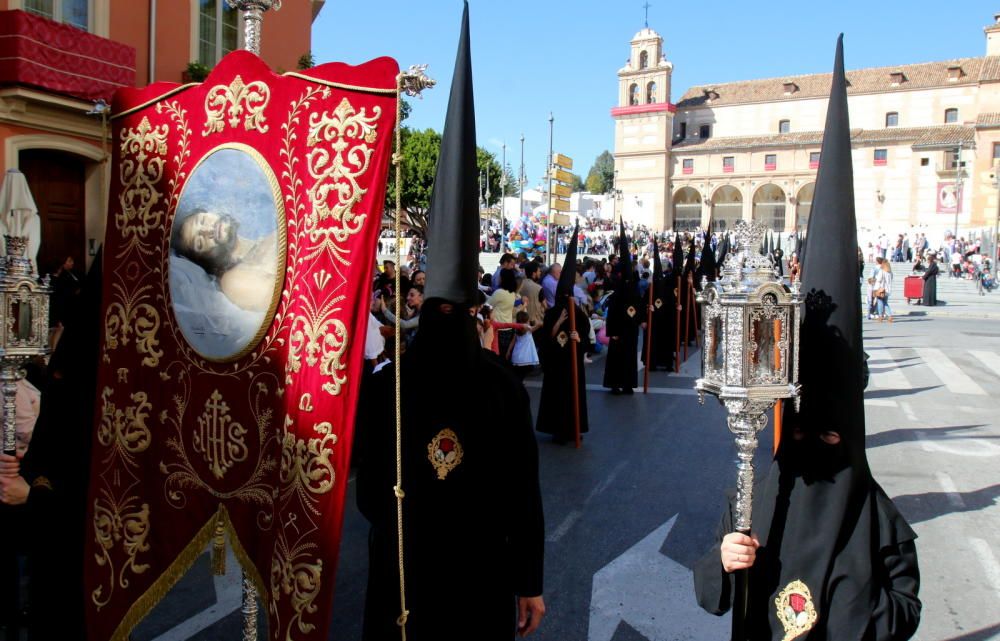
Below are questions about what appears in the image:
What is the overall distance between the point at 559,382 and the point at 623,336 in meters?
2.85

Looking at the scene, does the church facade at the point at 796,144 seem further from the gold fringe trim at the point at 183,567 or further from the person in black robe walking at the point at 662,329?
the gold fringe trim at the point at 183,567

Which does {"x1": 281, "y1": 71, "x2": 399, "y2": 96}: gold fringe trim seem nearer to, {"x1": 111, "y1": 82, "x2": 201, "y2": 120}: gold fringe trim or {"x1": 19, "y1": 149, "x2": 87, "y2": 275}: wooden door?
{"x1": 111, "y1": 82, "x2": 201, "y2": 120}: gold fringe trim

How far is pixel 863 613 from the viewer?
8.24ft

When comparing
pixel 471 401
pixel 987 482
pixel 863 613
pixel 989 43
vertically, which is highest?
pixel 989 43

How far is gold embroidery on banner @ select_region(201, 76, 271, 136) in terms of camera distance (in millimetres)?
2684

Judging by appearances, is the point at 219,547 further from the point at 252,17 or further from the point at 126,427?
the point at 252,17

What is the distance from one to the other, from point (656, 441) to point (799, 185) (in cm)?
6970

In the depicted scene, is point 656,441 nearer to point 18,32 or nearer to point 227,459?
point 227,459

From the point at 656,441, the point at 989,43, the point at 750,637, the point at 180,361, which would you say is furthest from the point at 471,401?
the point at 989,43

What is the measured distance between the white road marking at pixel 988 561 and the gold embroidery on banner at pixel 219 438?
4.80 metres

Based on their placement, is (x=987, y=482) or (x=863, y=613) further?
(x=987, y=482)

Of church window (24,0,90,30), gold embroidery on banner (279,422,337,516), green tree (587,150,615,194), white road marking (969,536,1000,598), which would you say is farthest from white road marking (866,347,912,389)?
green tree (587,150,615,194)

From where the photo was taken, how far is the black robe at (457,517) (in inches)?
114

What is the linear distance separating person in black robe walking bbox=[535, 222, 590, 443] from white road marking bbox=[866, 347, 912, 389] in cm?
588
